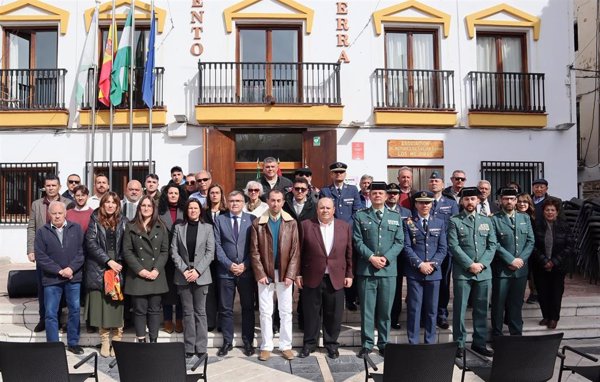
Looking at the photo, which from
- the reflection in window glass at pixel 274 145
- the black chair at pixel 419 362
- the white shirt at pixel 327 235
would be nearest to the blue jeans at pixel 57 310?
the white shirt at pixel 327 235

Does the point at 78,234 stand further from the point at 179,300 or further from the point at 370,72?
the point at 370,72

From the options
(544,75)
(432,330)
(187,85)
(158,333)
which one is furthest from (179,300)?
(544,75)

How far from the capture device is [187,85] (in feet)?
33.3

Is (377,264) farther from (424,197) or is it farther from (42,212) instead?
(42,212)

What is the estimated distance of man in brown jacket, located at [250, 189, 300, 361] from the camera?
4.92m

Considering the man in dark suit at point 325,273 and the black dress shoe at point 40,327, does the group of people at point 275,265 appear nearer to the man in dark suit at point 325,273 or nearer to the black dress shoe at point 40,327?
the man in dark suit at point 325,273

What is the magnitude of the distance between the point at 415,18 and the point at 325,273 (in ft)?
25.5

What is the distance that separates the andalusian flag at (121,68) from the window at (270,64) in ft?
7.80

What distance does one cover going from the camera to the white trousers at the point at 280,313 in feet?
16.3

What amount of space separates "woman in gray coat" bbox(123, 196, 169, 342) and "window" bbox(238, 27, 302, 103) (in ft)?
18.0

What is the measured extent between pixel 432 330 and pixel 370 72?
6778 millimetres

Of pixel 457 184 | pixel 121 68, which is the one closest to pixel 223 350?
pixel 457 184

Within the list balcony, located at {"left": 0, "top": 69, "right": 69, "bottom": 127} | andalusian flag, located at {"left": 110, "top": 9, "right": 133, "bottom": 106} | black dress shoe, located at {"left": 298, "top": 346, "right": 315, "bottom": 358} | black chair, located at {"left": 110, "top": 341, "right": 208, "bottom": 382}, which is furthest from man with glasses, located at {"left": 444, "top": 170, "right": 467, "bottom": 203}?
balcony, located at {"left": 0, "top": 69, "right": 69, "bottom": 127}

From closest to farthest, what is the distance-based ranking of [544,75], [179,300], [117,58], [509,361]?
[509,361], [179,300], [117,58], [544,75]
